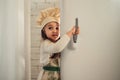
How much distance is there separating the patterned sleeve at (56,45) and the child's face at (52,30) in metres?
0.03

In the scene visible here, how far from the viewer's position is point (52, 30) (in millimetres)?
827

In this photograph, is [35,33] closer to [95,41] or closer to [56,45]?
[56,45]

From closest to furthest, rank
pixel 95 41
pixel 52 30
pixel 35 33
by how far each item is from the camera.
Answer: pixel 95 41 → pixel 52 30 → pixel 35 33

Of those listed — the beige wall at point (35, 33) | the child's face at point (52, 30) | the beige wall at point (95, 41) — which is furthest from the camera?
the beige wall at point (35, 33)

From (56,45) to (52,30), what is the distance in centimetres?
15

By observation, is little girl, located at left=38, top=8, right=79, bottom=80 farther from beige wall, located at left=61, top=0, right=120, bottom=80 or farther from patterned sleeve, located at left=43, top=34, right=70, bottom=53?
beige wall, located at left=61, top=0, right=120, bottom=80

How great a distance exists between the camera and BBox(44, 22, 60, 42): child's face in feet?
2.59

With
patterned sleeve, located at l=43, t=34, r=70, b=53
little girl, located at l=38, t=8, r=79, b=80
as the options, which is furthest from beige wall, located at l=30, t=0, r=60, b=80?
patterned sleeve, located at l=43, t=34, r=70, b=53

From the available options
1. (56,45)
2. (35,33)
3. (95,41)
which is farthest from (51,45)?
(35,33)

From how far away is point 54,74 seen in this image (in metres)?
0.76

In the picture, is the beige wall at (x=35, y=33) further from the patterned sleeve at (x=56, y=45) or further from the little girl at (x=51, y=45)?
the patterned sleeve at (x=56, y=45)

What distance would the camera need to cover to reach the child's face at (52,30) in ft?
2.59

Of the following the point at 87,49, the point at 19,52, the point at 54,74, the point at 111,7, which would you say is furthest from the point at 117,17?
the point at 19,52

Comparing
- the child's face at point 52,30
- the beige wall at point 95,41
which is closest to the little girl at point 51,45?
the child's face at point 52,30
